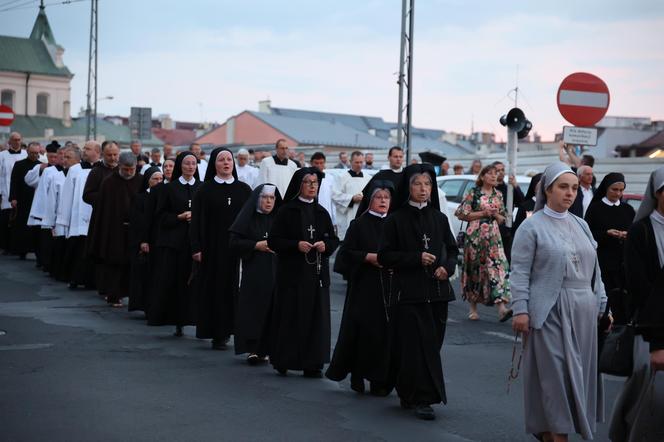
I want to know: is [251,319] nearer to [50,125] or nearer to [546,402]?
[546,402]

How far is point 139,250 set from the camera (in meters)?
13.9

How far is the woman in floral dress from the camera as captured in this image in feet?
46.0

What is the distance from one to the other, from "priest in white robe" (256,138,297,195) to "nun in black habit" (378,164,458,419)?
10.8 meters

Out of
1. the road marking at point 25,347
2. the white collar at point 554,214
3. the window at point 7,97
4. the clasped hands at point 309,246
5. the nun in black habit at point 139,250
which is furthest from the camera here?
the window at point 7,97

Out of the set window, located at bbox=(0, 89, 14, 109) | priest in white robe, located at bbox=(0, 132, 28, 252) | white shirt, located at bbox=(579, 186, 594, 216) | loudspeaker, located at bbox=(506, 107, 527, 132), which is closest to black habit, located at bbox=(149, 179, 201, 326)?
white shirt, located at bbox=(579, 186, 594, 216)

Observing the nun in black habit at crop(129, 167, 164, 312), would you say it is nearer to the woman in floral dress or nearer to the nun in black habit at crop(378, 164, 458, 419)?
the woman in floral dress

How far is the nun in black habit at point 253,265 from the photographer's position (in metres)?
10.8

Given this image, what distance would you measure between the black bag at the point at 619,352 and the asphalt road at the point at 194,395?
141 centimetres

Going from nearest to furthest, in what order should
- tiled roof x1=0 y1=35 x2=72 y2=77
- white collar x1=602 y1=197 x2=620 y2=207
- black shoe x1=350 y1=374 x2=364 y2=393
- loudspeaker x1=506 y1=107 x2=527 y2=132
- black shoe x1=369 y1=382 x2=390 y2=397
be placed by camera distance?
black shoe x1=369 y1=382 x2=390 y2=397 < black shoe x1=350 y1=374 x2=364 y2=393 < white collar x1=602 y1=197 x2=620 y2=207 < loudspeaker x1=506 y1=107 x2=527 y2=132 < tiled roof x1=0 y1=35 x2=72 y2=77

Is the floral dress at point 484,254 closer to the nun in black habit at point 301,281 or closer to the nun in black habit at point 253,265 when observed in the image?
the nun in black habit at point 253,265

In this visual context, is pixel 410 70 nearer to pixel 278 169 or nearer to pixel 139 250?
pixel 278 169

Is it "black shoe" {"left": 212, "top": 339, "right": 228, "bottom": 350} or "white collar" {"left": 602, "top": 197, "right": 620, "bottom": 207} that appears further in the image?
"white collar" {"left": 602, "top": 197, "right": 620, "bottom": 207}

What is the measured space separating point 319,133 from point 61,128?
139 feet

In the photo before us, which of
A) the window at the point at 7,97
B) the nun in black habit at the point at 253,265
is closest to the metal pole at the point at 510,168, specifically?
the nun in black habit at the point at 253,265
